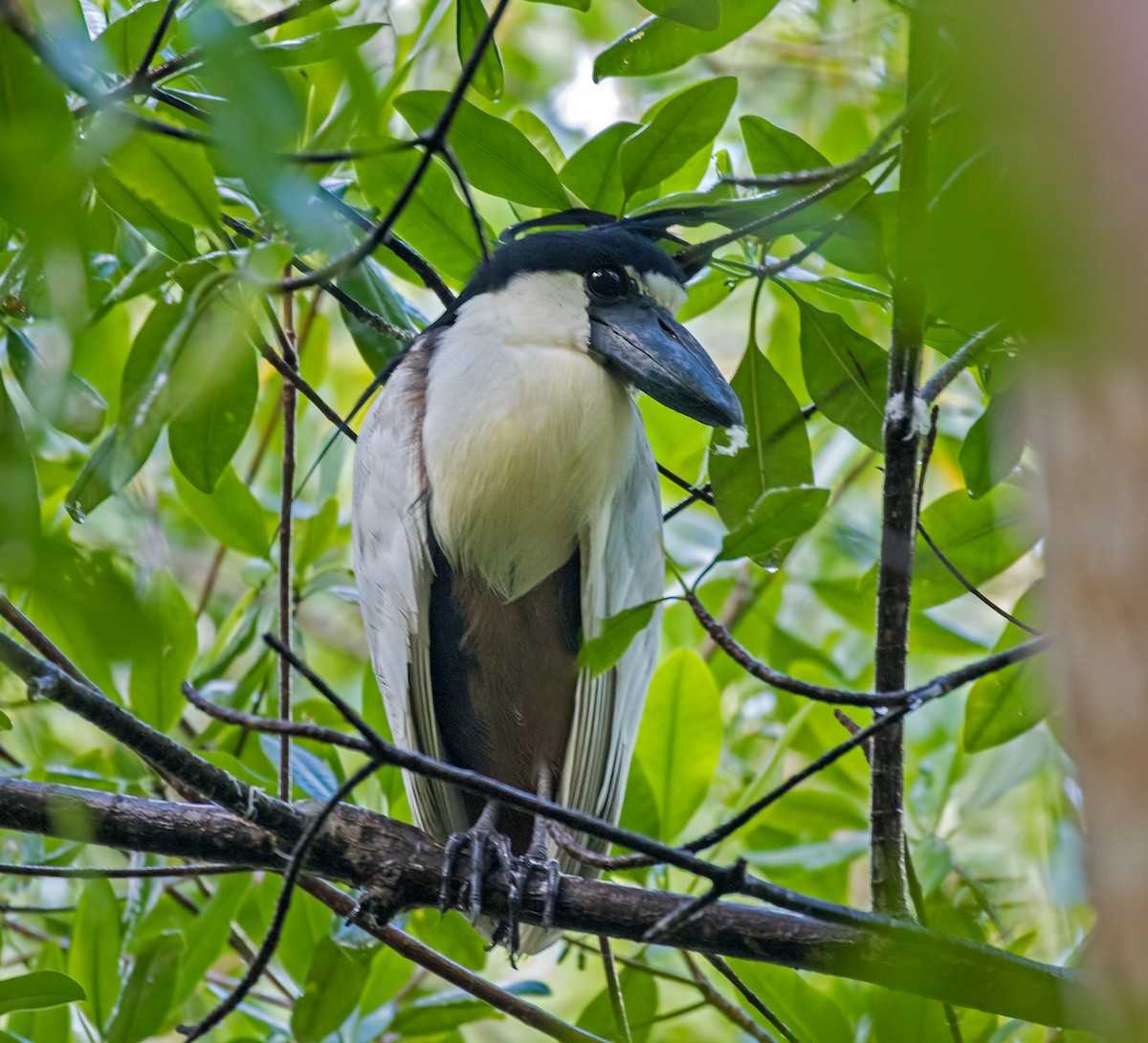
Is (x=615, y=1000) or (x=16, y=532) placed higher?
(x=16, y=532)

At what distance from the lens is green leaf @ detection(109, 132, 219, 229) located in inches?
45.2

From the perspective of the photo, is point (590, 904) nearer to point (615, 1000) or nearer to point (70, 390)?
point (615, 1000)

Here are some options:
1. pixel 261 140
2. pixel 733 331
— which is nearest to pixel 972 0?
pixel 261 140

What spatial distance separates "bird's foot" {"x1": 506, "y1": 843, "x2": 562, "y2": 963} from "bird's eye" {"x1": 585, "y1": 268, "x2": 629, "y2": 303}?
2.83 feet

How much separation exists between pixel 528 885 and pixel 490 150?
1007 mm

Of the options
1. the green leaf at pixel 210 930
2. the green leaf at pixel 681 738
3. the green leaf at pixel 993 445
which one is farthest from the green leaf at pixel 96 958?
the green leaf at pixel 993 445

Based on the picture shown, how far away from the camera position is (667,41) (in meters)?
1.49

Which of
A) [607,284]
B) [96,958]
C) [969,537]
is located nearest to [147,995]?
[96,958]

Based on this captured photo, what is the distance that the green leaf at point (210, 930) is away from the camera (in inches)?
65.0

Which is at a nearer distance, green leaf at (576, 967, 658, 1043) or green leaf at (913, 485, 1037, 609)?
green leaf at (913, 485, 1037, 609)

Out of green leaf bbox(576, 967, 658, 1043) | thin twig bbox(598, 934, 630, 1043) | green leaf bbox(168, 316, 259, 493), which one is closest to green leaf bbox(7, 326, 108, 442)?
green leaf bbox(168, 316, 259, 493)

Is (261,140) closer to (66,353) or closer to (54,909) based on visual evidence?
(66,353)

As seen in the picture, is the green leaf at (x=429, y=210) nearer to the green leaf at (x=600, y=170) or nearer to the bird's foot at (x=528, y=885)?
the green leaf at (x=600, y=170)

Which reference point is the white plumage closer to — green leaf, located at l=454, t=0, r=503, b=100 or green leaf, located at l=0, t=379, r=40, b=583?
green leaf, located at l=454, t=0, r=503, b=100
